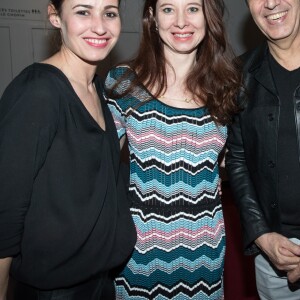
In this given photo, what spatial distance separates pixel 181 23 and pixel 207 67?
1.03 ft

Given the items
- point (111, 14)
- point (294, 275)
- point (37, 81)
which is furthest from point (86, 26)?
point (294, 275)

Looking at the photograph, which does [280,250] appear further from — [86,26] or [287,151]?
[86,26]

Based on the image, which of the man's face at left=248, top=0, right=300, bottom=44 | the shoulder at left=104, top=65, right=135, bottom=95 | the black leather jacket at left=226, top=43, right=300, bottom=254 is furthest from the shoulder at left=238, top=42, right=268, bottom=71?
the shoulder at left=104, top=65, right=135, bottom=95

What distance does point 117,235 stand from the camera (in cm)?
163

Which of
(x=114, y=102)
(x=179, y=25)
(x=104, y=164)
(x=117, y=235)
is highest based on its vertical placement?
(x=179, y=25)

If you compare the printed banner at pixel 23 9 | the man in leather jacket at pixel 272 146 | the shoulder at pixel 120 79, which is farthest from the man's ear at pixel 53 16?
the printed banner at pixel 23 9

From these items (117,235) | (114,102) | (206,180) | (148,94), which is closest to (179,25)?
(148,94)

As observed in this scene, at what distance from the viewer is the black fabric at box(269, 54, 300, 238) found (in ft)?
6.00

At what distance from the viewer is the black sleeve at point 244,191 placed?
6.44 ft

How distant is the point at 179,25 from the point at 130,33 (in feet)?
7.49

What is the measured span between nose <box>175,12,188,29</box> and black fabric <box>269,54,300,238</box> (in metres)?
0.50

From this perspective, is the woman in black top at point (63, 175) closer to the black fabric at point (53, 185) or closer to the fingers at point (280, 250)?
the black fabric at point (53, 185)

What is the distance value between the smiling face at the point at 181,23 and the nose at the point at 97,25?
0.43 m

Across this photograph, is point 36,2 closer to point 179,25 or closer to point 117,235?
point 179,25
